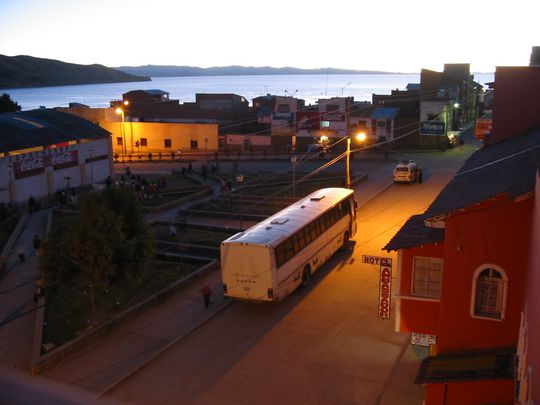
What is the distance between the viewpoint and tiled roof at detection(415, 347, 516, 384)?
33.2ft

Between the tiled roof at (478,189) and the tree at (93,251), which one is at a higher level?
the tiled roof at (478,189)

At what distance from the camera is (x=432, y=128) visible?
179 feet

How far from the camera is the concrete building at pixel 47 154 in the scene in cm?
3503

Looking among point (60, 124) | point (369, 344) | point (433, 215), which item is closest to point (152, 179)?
point (60, 124)

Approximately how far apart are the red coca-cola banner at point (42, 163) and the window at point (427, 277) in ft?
96.2

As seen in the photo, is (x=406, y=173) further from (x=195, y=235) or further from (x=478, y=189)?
(x=478, y=189)

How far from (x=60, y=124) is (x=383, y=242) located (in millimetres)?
27793

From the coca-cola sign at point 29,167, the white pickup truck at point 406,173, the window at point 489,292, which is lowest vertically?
the white pickup truck at point 406,173

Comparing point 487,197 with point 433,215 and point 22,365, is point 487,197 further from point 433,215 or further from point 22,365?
point 22,365

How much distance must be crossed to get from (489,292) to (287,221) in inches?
393

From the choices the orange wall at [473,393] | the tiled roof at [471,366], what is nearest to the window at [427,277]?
the tiled roof at [471,366]

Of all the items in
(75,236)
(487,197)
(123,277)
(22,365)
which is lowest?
(22,365)

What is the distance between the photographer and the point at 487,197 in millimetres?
10367

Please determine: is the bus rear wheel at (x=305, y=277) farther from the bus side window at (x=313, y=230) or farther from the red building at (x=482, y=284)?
the red building at (x=482, y=284)
